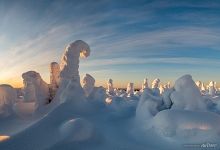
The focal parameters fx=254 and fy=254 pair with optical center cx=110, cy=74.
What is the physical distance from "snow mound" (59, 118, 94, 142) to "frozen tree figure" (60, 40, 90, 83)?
9.35m

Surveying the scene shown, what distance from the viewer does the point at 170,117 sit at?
1334cm

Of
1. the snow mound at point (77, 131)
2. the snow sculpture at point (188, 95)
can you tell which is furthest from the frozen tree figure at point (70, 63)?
the snow mound at point (77, 131)

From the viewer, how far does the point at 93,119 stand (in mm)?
16672

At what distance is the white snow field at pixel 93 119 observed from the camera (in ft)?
39.6

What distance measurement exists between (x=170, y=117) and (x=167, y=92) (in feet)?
24.1

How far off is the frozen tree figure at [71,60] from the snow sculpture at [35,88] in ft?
7.20

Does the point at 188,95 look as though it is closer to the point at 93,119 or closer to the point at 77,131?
the point at 93,119

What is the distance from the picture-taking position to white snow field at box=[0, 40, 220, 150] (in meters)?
12.1

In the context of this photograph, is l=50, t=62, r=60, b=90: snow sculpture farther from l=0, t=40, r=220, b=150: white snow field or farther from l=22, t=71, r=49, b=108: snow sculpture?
l=22, t=71, r=49, b=108: snow sculpture

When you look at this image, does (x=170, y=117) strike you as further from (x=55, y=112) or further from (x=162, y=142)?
(x=55, y=112)

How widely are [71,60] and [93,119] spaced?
6.92m

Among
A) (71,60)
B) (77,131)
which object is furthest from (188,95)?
(71,60)

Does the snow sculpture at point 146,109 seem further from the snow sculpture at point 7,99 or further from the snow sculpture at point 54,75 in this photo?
the snow sculpture at point 7,99

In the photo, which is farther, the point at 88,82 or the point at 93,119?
the point at 88,82
